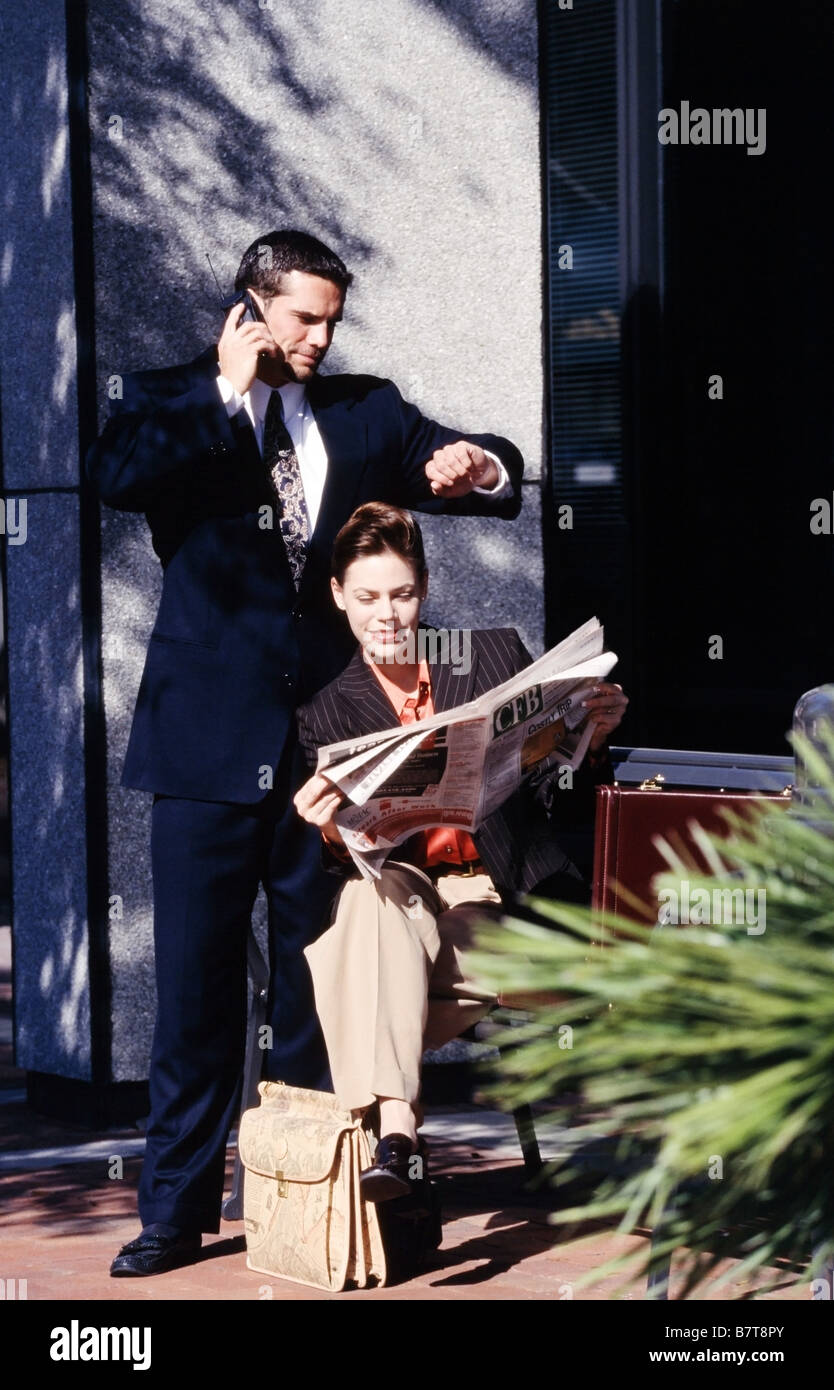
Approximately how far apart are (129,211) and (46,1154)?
2849 mm

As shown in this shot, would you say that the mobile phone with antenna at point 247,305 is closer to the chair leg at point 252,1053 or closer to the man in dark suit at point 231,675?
the man in dark suit at point 231,675

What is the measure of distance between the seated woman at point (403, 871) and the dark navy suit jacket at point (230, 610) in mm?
154

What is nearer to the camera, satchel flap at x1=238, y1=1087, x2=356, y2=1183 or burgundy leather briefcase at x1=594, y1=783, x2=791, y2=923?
burgundy leather briefcase at x1=594, y1=783, x2=791, y2=923

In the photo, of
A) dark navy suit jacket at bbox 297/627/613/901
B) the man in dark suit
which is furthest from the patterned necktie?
dark navy suit jacket at bbox 297/627/613/901

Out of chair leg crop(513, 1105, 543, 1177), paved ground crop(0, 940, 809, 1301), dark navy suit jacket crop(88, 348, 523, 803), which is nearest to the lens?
paved ground crop(0, 940, 809, 1301)

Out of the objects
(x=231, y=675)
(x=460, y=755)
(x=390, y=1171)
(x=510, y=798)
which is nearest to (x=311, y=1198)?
(x=390, y=1171)

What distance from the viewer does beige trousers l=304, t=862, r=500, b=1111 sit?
3.75m

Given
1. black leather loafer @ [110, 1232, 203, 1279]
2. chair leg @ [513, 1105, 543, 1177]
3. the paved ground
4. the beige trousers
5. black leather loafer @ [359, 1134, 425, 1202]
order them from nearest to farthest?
black leather loafer @ [359, 1134, 425, 1202] < the beige trousers < the paved ground < black leather loafer @ [110, 1232, 203, 1279] < chair leg @ [513, 1105, 543, 1177]

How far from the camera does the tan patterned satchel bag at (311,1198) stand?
12.4ft

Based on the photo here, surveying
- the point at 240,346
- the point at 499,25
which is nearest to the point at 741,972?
the point at 240,346

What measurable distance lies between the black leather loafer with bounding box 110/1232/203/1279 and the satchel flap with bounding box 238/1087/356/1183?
0.24 meters

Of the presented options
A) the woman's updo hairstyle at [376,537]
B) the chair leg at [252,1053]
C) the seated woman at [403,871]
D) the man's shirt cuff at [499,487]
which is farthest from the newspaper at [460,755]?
the chair leg at [252,1053]

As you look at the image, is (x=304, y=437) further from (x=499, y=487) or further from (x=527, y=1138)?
(x=527, y=1138)

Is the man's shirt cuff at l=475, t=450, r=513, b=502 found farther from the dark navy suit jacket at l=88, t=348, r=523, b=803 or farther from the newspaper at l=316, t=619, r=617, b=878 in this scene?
the newspaper at l=316, t=619, r=617, b=878
